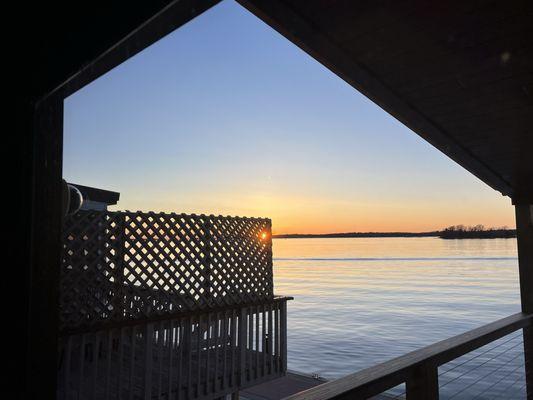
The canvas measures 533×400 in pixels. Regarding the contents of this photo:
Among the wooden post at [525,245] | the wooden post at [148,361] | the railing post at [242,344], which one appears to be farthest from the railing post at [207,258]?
the wooden post at [525,245]

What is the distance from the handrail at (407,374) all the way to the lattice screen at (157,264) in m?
3.65

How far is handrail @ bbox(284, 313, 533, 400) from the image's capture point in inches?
63.6

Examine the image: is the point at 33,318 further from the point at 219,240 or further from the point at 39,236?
the point at 219,240

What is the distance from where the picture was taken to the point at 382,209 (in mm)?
67500

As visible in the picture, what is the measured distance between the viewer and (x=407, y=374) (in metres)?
1.92

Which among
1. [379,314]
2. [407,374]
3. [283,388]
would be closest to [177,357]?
[283,388]

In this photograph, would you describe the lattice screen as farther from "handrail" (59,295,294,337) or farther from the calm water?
the calm water

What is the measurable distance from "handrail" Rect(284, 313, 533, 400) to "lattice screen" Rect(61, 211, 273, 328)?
3.65m

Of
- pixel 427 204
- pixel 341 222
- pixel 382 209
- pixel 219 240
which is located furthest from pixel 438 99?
pixel 341 222

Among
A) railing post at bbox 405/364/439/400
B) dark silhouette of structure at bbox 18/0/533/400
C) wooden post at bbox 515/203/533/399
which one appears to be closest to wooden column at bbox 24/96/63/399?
dark silhouette of structure at bbox 18/0/533/400

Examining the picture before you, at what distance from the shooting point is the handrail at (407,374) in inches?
63.6

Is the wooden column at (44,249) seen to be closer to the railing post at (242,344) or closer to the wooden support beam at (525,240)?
the wooden support beam at (525,240)

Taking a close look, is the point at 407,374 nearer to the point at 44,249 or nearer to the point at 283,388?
the point at 44,249

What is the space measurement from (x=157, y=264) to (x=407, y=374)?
13.3 ft
